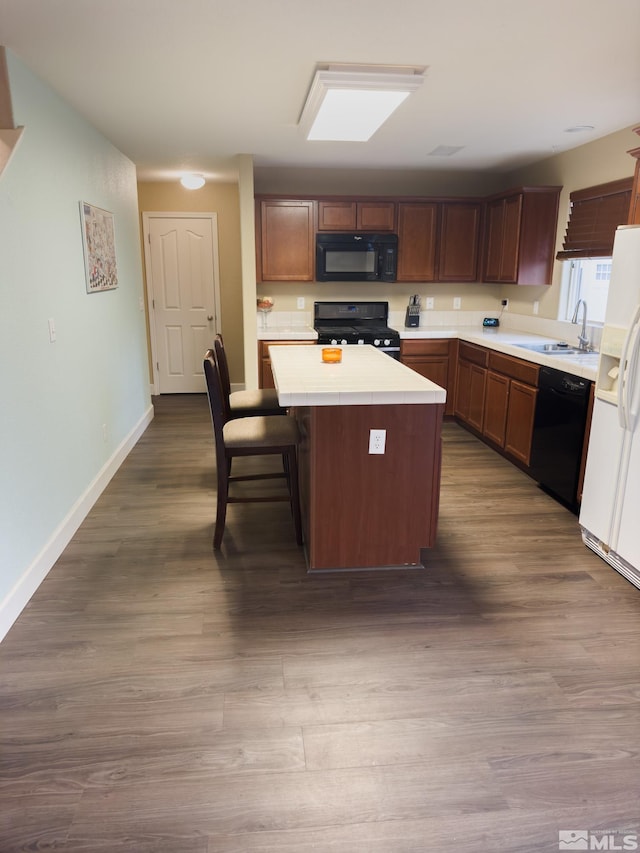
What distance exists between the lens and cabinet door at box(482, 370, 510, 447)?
14.8 feet

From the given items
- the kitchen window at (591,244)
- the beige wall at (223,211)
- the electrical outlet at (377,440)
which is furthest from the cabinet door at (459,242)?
the electrical outlet at (377,440)

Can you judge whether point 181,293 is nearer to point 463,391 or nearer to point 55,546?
point 463,391

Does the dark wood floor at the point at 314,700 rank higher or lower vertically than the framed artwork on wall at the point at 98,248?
lower

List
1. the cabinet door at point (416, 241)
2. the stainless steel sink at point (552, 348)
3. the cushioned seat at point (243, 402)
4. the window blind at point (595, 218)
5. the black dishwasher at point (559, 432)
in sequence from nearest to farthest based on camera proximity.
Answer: the black dishwasher at point (559, 432), the cushioned seat at point (243, 402), the window blind at point (595, 218), the stainless steel sink at point (552, 348), the cabinet door at point (416, 241)

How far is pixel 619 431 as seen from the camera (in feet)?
9.33

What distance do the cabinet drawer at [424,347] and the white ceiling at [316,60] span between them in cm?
174

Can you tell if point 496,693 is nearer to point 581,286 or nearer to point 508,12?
point 508,12

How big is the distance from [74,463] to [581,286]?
4.01m

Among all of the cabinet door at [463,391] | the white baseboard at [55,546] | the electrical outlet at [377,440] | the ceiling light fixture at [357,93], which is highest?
the ceiling light fixture at [357,93]

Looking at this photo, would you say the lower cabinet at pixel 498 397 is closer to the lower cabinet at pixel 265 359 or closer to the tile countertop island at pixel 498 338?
the tile countertop island at pixel 498 338

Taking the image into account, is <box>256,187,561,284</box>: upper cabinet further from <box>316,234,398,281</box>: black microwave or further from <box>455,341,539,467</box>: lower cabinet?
<box>455,341,539,467</box>: lower cabinet

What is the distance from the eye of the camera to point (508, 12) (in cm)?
217

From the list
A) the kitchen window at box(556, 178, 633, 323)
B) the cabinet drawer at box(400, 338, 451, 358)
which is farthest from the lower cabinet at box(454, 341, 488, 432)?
the kitchen window at box(556, 178, 633, 323)

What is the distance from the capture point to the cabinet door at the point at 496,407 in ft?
14.8
